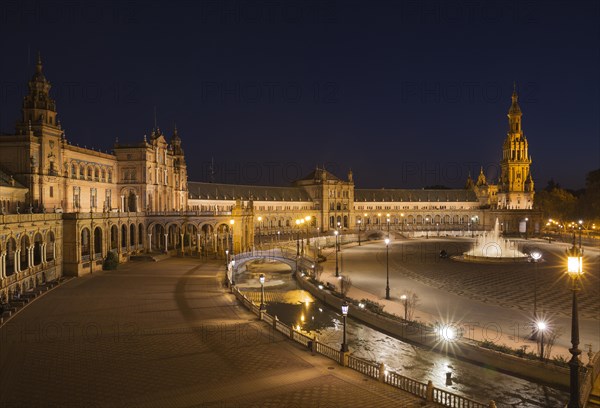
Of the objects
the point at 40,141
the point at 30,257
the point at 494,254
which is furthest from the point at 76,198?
the point at 494,254

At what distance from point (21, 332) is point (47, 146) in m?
35.6

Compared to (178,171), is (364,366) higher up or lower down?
lower down

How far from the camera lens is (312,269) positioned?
6247 cm

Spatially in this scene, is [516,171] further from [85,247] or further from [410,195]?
[85,247]

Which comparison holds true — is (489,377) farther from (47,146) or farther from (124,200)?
(124,200)

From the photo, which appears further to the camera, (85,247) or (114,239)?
(114,239)

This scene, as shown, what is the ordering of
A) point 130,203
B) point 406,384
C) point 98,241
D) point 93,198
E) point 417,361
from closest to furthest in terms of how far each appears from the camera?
point 406,384 → point 417,361 → point 98,241 → point 93,198 → point 130,203

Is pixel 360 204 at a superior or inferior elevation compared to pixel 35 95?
inferior

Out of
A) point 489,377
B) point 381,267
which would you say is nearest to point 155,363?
point 489,377

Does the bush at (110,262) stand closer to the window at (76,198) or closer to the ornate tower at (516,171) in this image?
the window at (76,198)

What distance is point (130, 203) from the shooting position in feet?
257

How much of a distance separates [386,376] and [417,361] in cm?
804

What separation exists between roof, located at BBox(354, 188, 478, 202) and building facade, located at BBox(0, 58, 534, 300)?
657 cm

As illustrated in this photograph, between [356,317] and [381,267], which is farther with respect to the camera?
[381,267]
